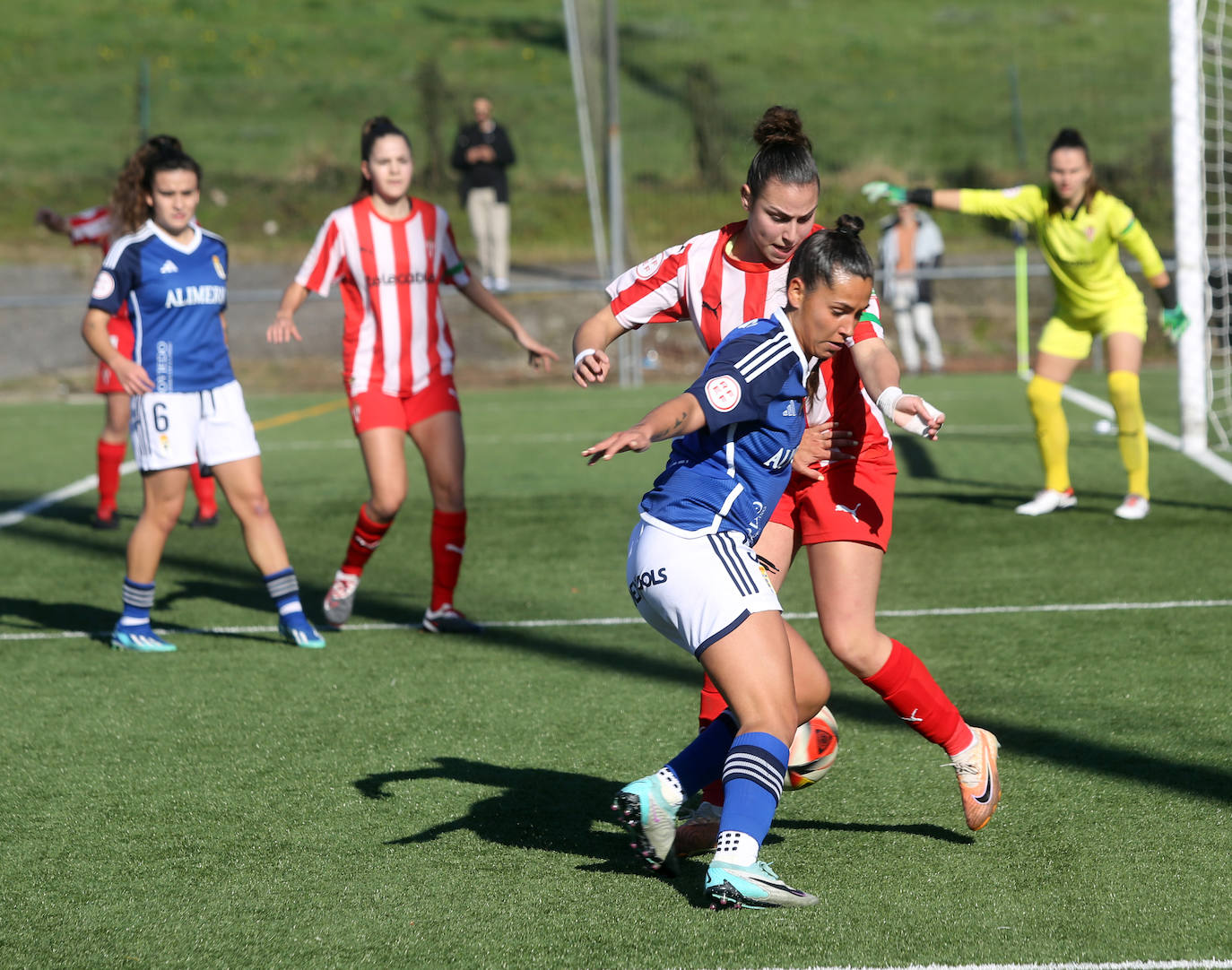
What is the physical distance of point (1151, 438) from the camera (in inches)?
439

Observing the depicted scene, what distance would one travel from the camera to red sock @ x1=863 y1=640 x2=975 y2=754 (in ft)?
11.9

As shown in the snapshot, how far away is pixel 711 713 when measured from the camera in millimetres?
3705

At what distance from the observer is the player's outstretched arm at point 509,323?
5.65m

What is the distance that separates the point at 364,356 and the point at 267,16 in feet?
120

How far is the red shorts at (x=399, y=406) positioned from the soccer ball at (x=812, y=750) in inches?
108

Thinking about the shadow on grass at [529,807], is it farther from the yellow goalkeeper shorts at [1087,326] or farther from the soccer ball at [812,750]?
the yellow goalkeeper shorts at [1087,326]

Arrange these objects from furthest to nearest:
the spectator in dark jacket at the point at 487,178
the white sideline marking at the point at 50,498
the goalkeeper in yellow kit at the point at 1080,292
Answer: the spectator in dark jacket at the point at 487,178 → the white sideline marking at the point at 50,498 → the goalkeeper in yellow kit at the point at 1080,292

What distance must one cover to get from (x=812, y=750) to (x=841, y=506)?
64cm

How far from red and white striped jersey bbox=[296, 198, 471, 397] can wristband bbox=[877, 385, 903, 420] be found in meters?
3.03

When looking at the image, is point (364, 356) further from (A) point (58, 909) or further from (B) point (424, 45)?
(B) point (424, 45)

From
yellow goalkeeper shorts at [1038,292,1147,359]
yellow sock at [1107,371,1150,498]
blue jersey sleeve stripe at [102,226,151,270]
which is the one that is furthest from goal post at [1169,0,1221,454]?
blue jersey sleeve stripe at [102,226,151,270]

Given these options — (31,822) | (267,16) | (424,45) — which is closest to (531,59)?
(424,45)

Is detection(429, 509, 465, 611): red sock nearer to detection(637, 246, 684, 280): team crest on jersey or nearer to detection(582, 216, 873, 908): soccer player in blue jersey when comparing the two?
detection(637, 246, 684, 280): team crest on jersey

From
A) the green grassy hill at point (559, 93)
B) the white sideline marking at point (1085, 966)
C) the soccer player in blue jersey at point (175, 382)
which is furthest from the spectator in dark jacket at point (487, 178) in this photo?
the white sideline marking at point (1085, 966)
